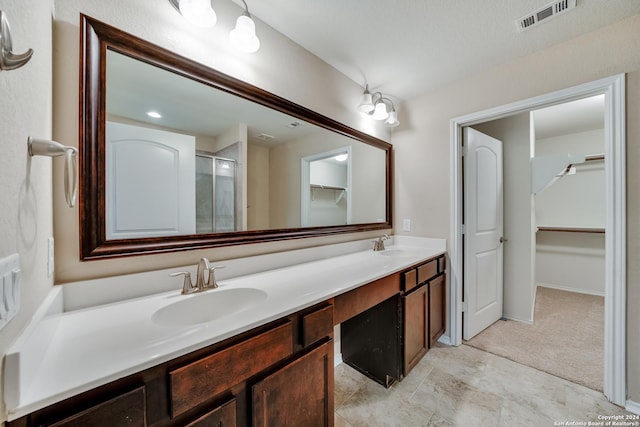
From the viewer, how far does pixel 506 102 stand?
6.37ft

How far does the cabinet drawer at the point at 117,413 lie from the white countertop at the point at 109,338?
0.19 feet

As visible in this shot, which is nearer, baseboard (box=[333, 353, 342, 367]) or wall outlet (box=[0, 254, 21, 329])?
wall outlet (box=[0, 254, 21, 329])

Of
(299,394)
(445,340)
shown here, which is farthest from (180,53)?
(445,340)

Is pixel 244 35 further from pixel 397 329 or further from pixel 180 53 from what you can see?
pixel 397 329

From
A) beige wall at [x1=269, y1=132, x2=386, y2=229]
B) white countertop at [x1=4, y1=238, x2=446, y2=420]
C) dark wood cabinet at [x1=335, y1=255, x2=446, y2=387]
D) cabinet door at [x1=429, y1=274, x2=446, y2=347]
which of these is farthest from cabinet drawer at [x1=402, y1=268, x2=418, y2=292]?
beige wall at [x1=269, y1=132, x2=386, y2=229]

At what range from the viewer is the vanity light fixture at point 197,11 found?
42.4 inches

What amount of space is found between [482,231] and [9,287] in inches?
112

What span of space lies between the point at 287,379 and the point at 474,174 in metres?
2.25

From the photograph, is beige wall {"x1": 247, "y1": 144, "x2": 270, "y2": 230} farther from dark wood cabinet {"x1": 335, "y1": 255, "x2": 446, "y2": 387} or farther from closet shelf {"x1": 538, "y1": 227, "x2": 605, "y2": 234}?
closet shelf {"x1": 538, "y1": 227, "x2": 605, "y2": 234}

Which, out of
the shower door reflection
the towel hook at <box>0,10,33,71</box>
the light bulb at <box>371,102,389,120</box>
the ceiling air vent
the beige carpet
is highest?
the ceiling air vent

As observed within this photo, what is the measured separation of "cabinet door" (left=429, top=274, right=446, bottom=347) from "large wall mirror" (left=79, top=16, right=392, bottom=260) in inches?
40.4

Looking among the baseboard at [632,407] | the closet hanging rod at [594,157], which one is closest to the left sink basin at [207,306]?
the baseboard at [632,407]

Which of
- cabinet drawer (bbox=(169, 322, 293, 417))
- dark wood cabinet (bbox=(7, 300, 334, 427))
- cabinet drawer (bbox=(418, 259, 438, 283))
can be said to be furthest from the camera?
cabinet drawer (bbox=(418, 259, 438, 283))

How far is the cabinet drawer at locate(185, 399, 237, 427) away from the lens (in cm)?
72
